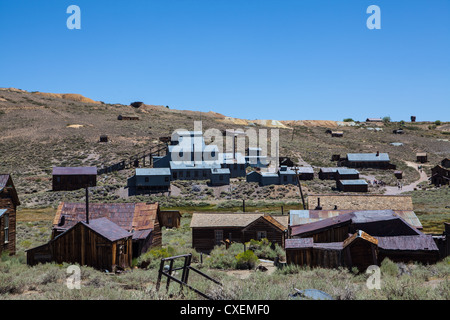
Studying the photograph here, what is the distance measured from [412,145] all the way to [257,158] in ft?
185

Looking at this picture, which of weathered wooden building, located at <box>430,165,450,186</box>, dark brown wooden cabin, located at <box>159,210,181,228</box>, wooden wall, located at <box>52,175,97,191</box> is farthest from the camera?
weathered wooden building, located at <box>430,165,450,186</box>

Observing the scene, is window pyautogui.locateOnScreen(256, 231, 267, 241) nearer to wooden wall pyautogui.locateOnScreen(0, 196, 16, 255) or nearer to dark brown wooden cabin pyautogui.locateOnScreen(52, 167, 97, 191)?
wooden wall pyautogui.locateOnScreen(0, 196, 16, 255)

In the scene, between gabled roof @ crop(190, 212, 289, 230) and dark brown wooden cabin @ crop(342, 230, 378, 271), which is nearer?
dark brown wooden cabin @ crop(342, 230, 378, 271)

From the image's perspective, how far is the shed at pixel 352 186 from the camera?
6969 cm

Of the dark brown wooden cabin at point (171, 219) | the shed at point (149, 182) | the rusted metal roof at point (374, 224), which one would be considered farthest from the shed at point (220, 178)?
the rusted metal roof at point (374, 224)

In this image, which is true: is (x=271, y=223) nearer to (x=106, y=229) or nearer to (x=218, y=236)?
(x=218, y=236)

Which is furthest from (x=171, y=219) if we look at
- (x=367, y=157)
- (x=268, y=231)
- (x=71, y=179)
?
(x=367, y=157)

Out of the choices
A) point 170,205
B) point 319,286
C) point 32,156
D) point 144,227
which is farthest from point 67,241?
point 32,156

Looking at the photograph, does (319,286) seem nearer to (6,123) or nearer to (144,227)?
(144,227)

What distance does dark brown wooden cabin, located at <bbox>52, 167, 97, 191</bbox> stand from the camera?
218ft

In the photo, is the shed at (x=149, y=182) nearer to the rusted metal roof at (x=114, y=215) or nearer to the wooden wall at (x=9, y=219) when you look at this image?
the rusted metal roof at (x=114, y=215)

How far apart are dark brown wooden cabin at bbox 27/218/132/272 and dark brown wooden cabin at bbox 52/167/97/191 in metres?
48.4

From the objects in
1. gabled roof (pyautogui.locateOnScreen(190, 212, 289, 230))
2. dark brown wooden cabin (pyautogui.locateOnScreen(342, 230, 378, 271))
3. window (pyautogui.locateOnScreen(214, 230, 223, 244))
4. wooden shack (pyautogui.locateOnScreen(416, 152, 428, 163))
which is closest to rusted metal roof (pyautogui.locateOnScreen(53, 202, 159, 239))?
gabled roof (pyautogui.locateOnScreen(190, 212, 289, 230))

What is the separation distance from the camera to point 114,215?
25.4 m
